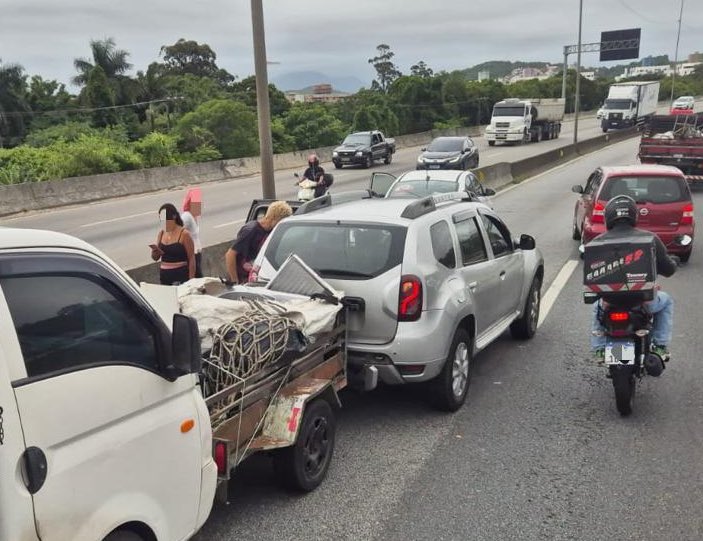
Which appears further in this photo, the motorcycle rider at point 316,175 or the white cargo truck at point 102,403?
the motorcycle rider at point 316,175

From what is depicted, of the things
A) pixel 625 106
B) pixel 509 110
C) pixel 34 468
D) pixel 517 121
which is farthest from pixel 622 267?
pixel 625 106

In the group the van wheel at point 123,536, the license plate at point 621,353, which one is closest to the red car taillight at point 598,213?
the license plate at point 621,353

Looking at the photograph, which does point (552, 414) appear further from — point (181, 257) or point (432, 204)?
point (181, 257)

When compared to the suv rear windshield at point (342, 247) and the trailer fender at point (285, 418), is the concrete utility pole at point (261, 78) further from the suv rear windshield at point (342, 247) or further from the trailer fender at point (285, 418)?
the trailer fender at point (285, 418)

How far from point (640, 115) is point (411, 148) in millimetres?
21418

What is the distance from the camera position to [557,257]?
12641mm

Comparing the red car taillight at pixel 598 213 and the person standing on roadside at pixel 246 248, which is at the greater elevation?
the person standing on roadside at pixel 246 248

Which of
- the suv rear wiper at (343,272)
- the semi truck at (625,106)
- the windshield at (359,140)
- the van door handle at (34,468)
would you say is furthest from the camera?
the semi truck at (625,106)

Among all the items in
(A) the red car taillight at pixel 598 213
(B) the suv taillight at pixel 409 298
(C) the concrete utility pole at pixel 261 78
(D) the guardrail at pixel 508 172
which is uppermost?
(C) the concrete utility pole at pixel 261 78

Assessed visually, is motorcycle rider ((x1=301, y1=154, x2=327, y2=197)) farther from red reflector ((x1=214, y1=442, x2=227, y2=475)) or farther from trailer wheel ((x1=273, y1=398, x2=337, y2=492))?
red reflector ((x1=214, y1=442, x2=227, y2=475))

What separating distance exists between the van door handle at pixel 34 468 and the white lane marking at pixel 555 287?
268 inches

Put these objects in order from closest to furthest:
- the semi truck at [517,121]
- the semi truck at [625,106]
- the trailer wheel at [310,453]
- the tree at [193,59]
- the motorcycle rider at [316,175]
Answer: the trailer wheel at [310,453], the motorcycle rider at [316,175], the semi truck at [517,121], the semi truck at [625,106], the tree at [193,59]

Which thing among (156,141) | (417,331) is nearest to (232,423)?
(417,331)

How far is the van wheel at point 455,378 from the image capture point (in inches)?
219
